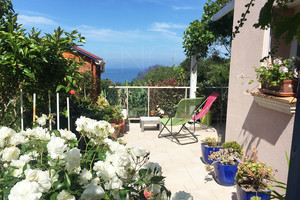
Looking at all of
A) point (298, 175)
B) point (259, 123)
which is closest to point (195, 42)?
point (259, 123)

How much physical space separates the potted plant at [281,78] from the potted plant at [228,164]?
1.02m

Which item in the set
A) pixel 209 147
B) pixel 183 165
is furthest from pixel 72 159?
pixel 183 165

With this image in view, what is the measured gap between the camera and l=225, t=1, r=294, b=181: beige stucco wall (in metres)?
2.64

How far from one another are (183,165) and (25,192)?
11.4 feet

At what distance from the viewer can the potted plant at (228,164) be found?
3.12 m

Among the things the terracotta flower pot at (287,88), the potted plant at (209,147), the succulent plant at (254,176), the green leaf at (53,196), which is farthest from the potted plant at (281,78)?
the green leaf at (53,196)

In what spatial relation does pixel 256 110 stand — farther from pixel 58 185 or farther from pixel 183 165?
pixel 58 185

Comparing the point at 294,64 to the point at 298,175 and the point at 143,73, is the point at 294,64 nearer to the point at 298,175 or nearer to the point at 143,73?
the point at 298,175

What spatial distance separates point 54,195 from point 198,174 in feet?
10.2

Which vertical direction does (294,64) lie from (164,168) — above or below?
above

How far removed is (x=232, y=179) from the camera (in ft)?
10.4

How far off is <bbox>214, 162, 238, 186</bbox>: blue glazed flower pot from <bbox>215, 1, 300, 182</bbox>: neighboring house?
1.34 ft

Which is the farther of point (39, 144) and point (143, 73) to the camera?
point (143, 73)

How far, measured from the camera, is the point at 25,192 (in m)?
0.73
